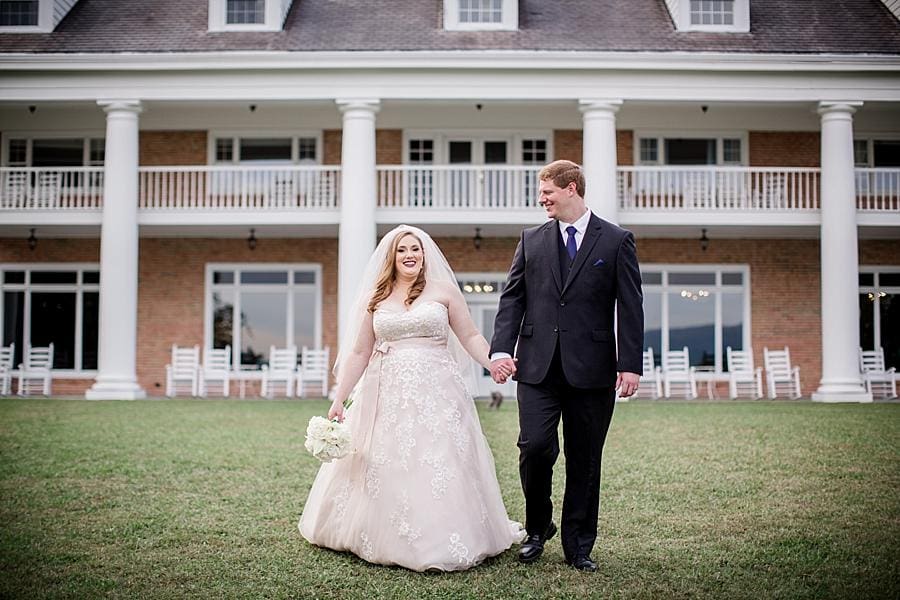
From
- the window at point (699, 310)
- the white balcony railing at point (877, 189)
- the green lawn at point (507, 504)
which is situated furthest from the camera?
the window at point (699, 310)

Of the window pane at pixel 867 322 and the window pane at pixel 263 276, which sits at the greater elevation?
the window pane at pixel 263 276

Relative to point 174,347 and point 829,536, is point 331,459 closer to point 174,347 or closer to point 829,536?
point 829,536

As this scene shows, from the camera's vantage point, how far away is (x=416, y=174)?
21.3 metres

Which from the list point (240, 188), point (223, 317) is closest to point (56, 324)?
point (223, 317)

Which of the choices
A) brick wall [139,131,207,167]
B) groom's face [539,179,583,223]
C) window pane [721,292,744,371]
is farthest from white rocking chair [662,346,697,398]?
groom's face [539,179,583,223]

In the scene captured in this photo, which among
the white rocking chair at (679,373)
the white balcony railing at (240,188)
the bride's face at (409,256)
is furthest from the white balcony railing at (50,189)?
the bride's face at (409,256)

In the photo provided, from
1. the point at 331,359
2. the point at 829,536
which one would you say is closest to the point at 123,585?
the point at 829,536

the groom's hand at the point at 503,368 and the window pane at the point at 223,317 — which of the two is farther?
the window pane at the point at 223,317

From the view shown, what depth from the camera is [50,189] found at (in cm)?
1961

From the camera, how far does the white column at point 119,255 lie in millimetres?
18031

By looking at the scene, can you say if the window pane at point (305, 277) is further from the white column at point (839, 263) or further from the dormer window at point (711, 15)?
the white column at point (839, 263)

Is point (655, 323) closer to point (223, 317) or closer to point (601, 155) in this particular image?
point (601, 155)

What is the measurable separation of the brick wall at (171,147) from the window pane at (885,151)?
46.3 ft

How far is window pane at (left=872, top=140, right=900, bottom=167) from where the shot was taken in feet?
68.5
